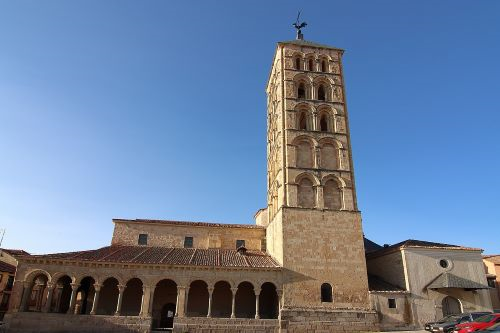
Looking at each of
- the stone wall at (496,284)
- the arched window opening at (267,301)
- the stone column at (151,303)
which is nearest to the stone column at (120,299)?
the stone column at (151,303)

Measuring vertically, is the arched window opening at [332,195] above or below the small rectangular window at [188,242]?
above

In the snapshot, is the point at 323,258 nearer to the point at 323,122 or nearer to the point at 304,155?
the point at 304,155

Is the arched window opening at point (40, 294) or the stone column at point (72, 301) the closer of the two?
the stone column at point (72, 301)

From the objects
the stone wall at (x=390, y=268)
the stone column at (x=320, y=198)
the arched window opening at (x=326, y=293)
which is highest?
the stone column at (x=320, y=198)

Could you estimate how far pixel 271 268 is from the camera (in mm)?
24000

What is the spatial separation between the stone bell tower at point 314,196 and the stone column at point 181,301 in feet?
20.2

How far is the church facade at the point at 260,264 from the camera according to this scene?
22.5 m

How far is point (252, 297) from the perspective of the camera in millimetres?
25766

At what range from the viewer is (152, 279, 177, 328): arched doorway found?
81.5 ft

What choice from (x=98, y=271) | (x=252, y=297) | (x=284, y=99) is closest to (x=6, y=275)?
(x=98, y=271)

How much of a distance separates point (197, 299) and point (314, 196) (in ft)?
36.2

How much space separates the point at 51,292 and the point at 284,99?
21.3 m

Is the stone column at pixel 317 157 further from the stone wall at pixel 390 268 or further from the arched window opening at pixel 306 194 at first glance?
the stone wall at pixel 390 268

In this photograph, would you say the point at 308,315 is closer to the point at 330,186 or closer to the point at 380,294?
the point at 380,294
